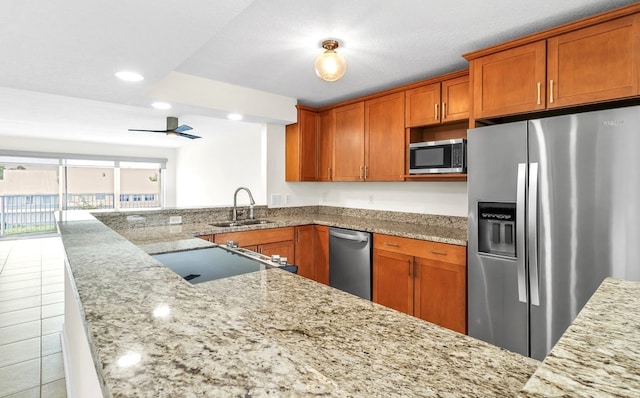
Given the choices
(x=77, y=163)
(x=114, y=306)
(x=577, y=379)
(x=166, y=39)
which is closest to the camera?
(x=577, y=379)

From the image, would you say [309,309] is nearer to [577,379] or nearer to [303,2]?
[577,379]

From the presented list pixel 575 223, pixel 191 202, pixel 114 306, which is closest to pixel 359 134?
pixel 575 223

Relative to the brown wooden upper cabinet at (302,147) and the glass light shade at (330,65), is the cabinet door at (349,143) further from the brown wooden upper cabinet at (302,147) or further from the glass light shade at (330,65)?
the glass light shade at (330,65)

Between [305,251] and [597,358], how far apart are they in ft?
10.2

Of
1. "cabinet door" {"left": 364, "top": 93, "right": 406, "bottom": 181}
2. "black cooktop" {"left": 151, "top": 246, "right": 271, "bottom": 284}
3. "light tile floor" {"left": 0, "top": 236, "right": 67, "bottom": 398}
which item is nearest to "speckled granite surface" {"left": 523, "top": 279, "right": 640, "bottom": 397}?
"black cooktop" {"left": 151, "top": 246, "right": 271, "bottom": 284}

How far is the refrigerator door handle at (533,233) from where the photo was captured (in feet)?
6.51

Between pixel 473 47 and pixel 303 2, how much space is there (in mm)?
1345

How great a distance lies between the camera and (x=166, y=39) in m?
1.81

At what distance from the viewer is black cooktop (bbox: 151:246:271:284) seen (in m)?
1.36

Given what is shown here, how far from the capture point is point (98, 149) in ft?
25.5

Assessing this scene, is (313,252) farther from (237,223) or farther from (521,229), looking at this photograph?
(521,229)

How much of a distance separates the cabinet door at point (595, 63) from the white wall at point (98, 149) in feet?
28.7

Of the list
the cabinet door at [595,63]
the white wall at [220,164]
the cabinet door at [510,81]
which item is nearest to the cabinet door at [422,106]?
the cabinet door at [510,81]

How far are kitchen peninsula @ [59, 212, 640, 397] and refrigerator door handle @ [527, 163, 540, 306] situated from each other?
1252mm
